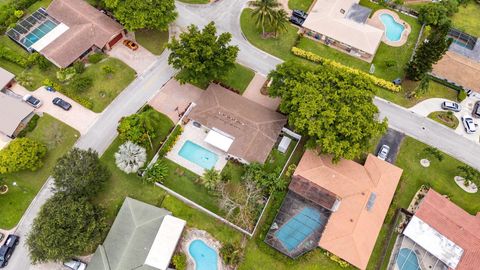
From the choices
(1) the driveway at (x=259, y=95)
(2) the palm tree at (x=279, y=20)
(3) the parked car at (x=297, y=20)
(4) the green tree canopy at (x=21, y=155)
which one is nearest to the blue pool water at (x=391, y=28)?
(3) the parked car at (x=297, y=20)

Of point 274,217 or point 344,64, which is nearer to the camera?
point 274,217

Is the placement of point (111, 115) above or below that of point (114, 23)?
below

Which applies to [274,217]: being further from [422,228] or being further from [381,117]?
[381,117]

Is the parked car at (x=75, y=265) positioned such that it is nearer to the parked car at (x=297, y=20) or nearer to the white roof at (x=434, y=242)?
the white roof at (x=434, y=242)

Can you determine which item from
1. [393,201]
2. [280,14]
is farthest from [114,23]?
[393,201]

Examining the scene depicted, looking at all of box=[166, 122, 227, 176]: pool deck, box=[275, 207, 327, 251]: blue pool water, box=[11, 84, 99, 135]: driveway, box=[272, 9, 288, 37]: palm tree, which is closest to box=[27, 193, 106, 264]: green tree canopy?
box=[166, 122, 227, 176]: pool deck

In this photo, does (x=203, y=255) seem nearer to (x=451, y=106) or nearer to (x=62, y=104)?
(x=62, y=104)

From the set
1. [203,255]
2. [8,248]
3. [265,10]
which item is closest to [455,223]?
[203,255]
